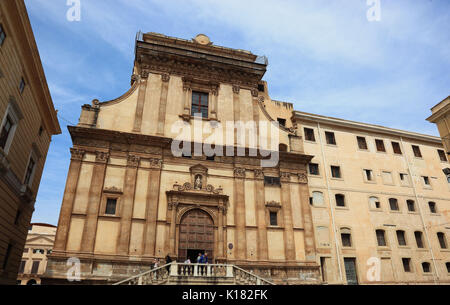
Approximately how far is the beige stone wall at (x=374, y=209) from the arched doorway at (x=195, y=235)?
9.37m

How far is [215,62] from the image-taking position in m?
28.5

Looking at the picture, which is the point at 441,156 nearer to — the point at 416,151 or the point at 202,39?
the point at 416,151

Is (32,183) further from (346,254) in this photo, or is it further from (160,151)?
(346,254)

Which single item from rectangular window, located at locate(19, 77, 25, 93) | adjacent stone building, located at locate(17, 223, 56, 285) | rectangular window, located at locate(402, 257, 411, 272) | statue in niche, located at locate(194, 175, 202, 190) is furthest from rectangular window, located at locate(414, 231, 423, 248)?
adjacent stone building, located at locate(17, 223, 56, 285)

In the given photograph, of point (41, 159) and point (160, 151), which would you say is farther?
point (41, 159)

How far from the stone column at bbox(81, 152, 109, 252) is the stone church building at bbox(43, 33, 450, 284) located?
0.23ft

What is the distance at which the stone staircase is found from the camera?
1723 cm

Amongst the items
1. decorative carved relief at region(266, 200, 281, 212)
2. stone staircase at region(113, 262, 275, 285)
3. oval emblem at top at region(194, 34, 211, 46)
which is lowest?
stone staircase at region(113, 262, 275, 285)

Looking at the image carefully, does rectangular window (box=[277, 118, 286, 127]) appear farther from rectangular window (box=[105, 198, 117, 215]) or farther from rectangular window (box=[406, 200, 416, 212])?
rectangular window (box=[105, 198, 117, 215])

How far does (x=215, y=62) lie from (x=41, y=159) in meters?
17.1

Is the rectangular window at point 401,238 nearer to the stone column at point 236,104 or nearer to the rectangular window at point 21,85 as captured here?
the stone column at point 236,104

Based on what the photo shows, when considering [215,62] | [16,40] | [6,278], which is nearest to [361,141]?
[215,62]

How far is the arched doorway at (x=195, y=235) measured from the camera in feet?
73.5

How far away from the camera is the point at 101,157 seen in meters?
22.9
